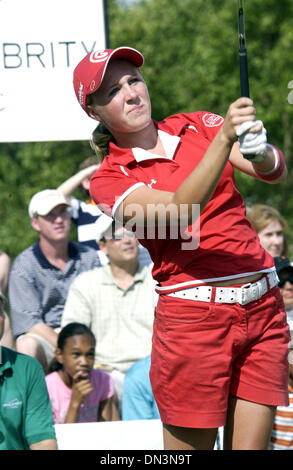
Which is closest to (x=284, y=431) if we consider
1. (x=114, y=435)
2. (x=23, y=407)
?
(x=114, y=435)

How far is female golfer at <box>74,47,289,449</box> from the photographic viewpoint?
8.31 feet

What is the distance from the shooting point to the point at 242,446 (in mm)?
2586

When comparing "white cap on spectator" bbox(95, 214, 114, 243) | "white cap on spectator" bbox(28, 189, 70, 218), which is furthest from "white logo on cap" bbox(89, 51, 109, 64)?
"white cap on spectator" bbox(28, 189, 70, 218)

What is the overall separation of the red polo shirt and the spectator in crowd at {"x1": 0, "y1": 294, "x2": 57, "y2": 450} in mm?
1378

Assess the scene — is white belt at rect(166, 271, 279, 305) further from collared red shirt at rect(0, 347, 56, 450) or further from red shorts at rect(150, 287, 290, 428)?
collared red shirt at rect(0, 347, 56, 450)

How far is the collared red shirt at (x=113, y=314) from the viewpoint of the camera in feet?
17.2

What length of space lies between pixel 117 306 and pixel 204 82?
44.5 ft

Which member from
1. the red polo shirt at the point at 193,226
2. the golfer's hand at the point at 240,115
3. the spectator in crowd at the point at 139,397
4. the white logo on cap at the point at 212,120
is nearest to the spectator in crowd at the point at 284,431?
the spectator in crowd at the point at 139,397

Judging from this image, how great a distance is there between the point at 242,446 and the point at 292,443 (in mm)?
1483

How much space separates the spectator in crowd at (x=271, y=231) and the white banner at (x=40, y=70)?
1755 millimetres

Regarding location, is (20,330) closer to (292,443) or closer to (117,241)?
(117,241)

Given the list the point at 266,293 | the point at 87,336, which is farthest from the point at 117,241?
the point at 266,293

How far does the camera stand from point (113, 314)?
211 inches

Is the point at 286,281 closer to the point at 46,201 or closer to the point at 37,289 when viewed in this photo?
the point at 37,289
